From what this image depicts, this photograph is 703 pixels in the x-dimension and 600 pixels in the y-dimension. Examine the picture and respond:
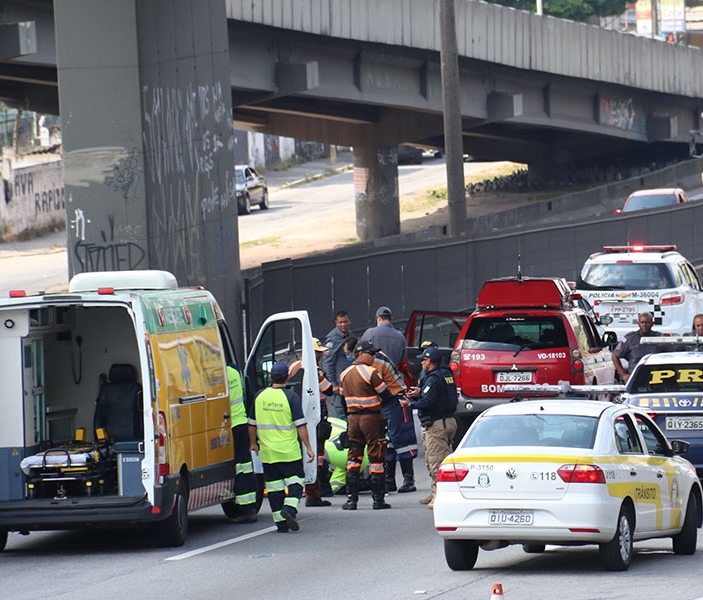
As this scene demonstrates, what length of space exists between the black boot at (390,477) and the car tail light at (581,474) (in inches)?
248

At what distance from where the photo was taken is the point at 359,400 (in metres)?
15.9

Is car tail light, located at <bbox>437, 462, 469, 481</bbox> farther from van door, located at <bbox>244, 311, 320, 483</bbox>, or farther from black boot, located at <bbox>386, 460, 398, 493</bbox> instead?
black boot, located at <bbox>386, 460, 398, 493</bbox>

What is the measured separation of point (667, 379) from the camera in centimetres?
1625

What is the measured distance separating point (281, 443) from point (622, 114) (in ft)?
149

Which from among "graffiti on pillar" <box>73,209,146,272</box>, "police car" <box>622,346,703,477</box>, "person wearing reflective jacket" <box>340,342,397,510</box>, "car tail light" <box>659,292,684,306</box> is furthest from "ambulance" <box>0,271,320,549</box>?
"car tail light" <box>659,292,684,306</box>

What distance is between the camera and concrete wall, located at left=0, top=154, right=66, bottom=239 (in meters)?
54.4

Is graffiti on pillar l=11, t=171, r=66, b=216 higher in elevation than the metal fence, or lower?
higher

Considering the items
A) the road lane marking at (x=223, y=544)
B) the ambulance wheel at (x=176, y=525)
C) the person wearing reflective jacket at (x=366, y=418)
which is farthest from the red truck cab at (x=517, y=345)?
the ambulance wheel at (x=176, y=525)

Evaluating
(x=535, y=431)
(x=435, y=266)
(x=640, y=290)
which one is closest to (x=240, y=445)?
(x=535, y=431)

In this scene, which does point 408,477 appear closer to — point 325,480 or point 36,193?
point 325,480

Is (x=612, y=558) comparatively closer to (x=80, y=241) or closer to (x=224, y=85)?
(x=80, y=241)

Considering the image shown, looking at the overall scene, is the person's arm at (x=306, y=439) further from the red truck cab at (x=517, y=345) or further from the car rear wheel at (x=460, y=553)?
the red truck cab at (x=517, y=345)

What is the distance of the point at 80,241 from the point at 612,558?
12550 millimetres

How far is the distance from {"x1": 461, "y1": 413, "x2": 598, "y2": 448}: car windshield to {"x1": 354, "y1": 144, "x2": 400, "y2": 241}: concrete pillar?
137 feet
